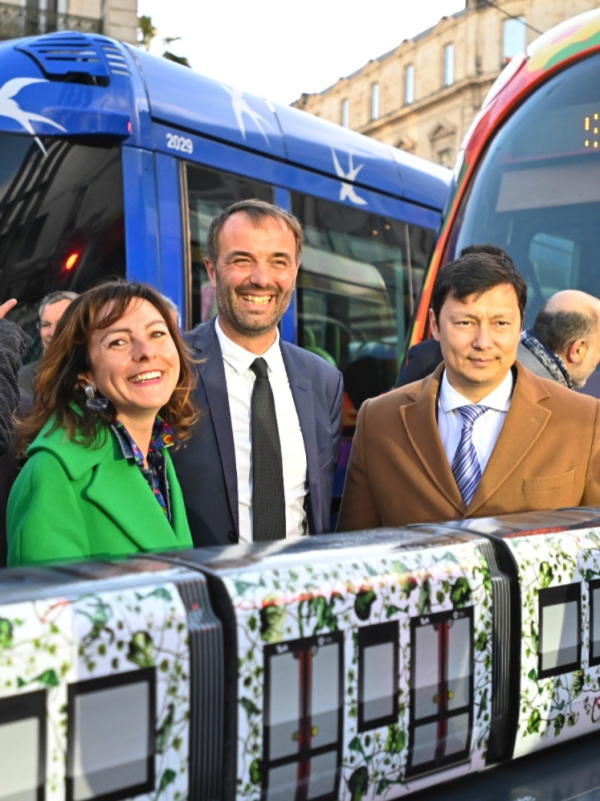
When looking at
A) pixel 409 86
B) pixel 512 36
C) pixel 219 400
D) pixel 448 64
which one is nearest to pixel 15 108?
pixel 219 400

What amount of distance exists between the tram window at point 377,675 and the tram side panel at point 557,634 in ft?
0.81

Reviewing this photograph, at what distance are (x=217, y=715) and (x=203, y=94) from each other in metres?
6.00

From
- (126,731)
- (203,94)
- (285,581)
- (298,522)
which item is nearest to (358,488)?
(298,522)

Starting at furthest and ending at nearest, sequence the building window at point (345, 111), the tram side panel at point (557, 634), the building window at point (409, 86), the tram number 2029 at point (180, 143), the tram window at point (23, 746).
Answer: the building window at point (345, 111) < the building window at point (409, 86) < the tram number 2029 at point (180, 143) < the tram side panel at point (557, 634) < the tram window at point (23, 746)

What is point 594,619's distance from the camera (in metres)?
1.58

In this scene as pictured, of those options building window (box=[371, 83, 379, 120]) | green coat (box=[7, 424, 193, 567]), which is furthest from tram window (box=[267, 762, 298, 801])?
building window (box=[371, 83, 379, 120])

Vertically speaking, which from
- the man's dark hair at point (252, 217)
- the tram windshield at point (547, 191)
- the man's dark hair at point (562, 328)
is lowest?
the man's dark hair at point (562, 328)

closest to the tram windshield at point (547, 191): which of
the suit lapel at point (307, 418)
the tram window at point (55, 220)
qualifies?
the tram window at point (55, 220)

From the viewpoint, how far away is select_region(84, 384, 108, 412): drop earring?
2.28 metres

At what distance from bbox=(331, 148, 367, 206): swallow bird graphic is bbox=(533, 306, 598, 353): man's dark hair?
3.73 metres

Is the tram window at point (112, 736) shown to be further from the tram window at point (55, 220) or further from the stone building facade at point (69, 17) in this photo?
the stone building facade at point (69, 17)

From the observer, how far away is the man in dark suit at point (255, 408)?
2986 mm

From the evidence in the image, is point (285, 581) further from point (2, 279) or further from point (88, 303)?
point (2, 279)

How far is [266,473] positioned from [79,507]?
1050mm
